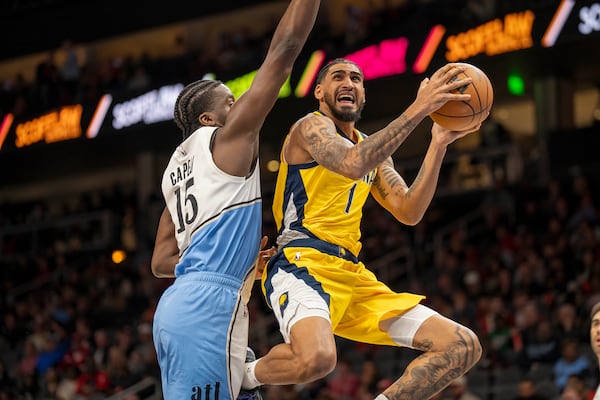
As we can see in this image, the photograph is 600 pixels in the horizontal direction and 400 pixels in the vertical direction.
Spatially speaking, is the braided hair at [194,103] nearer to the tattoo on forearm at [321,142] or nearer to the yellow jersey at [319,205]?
the tattoo on forearm at [321,142]

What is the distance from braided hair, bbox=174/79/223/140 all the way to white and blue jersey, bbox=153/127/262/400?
162 mm

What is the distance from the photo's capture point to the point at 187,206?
5645 mm

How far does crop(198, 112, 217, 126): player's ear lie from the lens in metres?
5.81

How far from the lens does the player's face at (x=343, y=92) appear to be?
6.43 metres

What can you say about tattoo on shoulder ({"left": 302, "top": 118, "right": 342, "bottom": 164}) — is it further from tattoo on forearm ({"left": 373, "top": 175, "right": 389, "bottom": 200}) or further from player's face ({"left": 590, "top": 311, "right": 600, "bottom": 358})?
player's face ({"left": 590, "top": 311, "right": 600, "bottom": 358})

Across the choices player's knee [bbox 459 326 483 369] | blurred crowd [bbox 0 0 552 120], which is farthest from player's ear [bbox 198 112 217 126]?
blurred crowd [bbox 0 0 552 120]

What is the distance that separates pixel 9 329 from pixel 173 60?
8195mm

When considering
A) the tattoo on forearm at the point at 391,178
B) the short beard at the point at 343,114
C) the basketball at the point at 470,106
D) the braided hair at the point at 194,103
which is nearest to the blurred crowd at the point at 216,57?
the tattoo on forearm at the point at 391,178

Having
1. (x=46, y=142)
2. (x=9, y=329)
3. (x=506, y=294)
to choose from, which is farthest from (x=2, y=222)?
(x=506, y=294)

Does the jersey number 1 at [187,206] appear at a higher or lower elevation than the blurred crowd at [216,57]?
lower

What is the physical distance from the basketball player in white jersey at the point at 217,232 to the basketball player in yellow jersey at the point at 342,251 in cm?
38

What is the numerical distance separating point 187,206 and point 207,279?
1.48ft

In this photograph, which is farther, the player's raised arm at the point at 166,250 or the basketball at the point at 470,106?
the player's raised arm at the point at 166,250

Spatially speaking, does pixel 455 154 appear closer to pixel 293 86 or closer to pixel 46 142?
pixel 293 86
